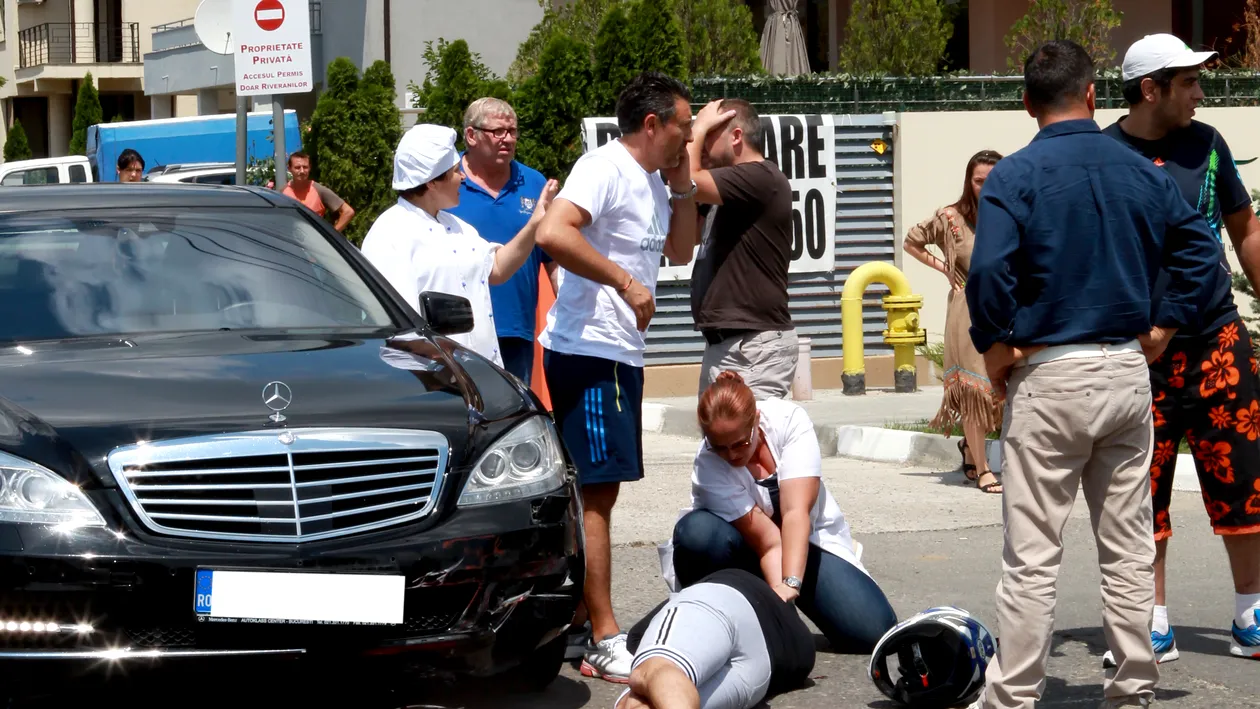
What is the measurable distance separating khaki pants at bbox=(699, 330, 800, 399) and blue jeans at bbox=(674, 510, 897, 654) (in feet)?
3.45

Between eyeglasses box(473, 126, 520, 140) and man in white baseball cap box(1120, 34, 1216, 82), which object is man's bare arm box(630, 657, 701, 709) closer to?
man in white baseball cap box(1120, 34, 1216, 82)

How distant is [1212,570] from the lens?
22.6 ft

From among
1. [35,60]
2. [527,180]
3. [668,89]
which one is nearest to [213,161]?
[527,180]

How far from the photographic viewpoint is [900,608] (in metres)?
6.23

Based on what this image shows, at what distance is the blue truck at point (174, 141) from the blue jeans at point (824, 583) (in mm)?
22911

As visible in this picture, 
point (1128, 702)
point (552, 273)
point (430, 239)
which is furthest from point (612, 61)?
point (1128, 702)

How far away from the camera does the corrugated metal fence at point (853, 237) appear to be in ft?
45.4

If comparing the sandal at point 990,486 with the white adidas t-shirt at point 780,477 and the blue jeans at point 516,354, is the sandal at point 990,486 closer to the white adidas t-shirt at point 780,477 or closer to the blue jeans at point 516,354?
the blue jeans at point 516,354

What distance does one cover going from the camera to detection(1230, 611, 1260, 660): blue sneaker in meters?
5.37

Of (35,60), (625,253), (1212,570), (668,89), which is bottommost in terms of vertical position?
(1212,570)

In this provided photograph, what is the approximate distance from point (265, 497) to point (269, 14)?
23.4 ft

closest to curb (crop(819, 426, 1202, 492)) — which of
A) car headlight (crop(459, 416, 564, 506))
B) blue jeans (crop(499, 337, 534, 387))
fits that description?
blue jeans (crop(499, 337, 534, 387))

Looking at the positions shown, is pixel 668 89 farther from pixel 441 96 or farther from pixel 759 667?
pixel 441 96

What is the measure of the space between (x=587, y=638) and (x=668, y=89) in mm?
1858
